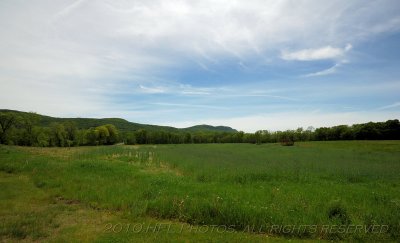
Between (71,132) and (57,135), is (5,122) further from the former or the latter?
(71,132)

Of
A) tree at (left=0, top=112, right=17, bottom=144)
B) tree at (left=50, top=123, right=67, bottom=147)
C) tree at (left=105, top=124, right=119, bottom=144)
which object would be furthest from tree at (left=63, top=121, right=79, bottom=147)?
tree at (left=0, top=112, right=17, bottom=144)

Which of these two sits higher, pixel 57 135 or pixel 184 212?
pixel 57 135

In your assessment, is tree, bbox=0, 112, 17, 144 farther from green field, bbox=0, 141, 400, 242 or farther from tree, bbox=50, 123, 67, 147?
green field, bbox=0, 141, 400, 242

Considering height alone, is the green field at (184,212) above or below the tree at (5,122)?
below

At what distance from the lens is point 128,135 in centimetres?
12125

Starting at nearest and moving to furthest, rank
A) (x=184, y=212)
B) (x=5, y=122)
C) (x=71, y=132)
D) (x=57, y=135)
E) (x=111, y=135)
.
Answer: (x=184, y=212), (x=5, y=122), (x=57, y=135), (x=71, y=132), (x=111, y=135)

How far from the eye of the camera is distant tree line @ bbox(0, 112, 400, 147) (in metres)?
74.2

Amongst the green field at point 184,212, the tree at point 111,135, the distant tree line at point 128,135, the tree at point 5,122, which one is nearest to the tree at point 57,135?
the distant tree line at point 128,135

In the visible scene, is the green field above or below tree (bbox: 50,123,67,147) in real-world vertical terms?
below

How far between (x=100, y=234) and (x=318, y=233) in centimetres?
683

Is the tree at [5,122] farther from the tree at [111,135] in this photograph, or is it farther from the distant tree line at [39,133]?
the tree at [111,135]

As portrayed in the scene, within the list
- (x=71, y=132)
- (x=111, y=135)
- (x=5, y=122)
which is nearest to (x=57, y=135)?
(x=71, y=132)

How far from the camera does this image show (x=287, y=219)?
935cm

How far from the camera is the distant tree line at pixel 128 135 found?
74.2 metres
